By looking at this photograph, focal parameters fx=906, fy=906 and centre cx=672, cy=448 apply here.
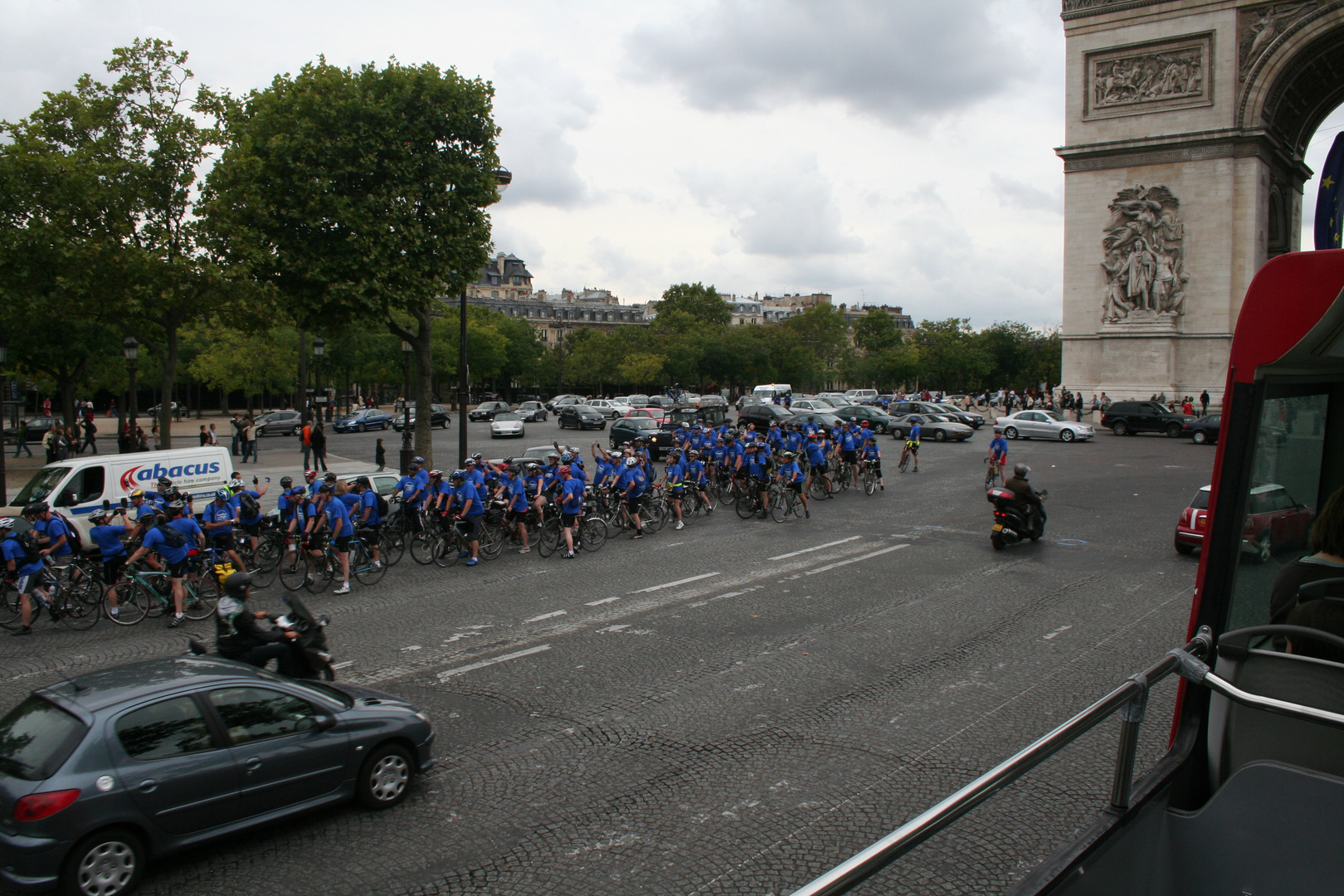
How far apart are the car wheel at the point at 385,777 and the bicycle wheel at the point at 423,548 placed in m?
8.86

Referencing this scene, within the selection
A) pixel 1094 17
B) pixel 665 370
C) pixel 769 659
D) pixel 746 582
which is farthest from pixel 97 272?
pixel 665 370

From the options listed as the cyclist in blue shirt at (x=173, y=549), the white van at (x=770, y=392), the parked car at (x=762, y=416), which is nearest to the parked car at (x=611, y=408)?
the white van at (x=770, y=392)

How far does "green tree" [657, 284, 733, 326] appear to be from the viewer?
121 meters

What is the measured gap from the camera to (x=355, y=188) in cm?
2347

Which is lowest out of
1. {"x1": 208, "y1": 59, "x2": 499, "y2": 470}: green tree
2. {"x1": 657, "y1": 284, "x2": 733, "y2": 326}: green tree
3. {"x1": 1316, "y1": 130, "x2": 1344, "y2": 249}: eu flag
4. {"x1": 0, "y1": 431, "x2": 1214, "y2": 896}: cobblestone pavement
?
{"x1": 0, "y1": 431, "x2": 1214, "y2": 896}: cobblestone pavement

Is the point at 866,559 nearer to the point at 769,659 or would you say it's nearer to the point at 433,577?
the point at 769,659

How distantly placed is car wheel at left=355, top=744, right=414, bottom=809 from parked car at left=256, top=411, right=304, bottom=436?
146 feet

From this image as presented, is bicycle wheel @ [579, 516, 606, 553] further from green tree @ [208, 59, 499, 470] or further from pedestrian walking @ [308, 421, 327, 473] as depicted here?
pedestrian walking @ [308, 421, 327, 473]

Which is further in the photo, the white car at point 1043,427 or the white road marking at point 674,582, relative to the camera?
the white car at point 1043,427

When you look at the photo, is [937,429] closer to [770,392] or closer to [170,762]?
[770,392]

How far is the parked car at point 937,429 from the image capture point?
38.8 metres

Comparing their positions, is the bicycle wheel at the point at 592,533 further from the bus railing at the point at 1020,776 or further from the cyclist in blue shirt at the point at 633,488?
the bus railing at the point at 1020,776

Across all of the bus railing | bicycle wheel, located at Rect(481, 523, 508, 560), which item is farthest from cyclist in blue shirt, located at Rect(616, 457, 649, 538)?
the bus railing

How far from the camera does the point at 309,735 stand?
603cm
